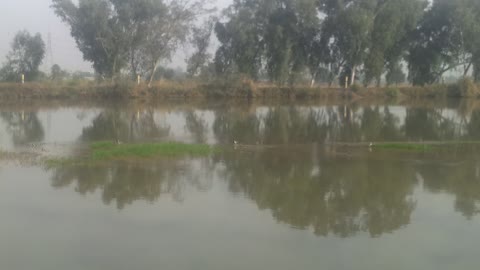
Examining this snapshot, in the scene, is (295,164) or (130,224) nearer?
(130,224)

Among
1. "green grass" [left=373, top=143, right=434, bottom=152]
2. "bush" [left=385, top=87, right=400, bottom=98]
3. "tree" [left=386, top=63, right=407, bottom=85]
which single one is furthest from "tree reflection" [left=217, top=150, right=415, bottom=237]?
"tree" [left=386, top=63, right=407, bottom=85]

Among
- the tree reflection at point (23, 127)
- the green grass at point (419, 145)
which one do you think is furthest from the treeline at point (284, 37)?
the green grass at point (419, 145)

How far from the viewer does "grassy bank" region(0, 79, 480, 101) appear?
36.1 m

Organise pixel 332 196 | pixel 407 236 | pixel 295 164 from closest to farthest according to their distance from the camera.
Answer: pixel 407 236 → pixel 332 196 → pixel 295 164

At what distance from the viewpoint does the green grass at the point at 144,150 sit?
12.8 m

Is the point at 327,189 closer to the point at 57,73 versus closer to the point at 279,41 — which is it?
the point at 279,41

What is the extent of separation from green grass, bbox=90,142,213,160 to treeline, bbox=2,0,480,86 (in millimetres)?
24755

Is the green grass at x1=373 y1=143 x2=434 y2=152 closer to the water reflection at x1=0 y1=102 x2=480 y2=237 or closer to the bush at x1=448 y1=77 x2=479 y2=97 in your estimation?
the water reflection at x1=0 y1=102 x2=480 y2=237

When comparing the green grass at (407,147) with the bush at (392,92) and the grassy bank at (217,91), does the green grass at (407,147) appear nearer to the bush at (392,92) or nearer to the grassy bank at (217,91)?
the grassy bank at (217,91)

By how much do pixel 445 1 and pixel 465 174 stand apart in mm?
35821

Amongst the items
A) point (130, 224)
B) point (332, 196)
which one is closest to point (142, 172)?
point (130, 224)

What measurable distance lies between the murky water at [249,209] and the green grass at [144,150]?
766mm

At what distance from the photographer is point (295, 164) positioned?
12320mm

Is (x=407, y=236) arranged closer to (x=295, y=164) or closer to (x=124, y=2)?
(x=295, y=164)
